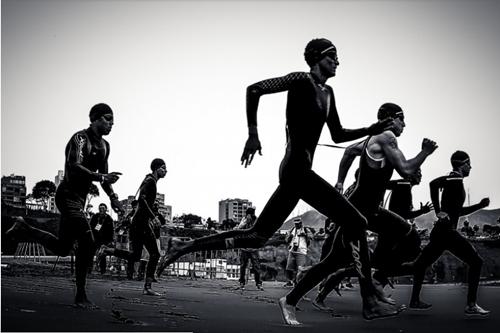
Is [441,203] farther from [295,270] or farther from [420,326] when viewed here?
[295,270]

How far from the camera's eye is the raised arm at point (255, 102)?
203 inches

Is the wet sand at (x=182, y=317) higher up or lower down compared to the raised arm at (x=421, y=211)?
lower down

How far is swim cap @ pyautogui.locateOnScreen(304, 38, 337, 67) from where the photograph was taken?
5.88 m

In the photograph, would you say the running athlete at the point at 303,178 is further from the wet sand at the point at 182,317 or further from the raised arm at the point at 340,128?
the wet sand at the point at 182,317

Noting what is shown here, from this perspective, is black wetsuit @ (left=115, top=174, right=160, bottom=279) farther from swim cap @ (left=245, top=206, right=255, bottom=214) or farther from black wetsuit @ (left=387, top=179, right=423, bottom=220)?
swim cap @ (left=245, top=206, right=255, bottom=214)

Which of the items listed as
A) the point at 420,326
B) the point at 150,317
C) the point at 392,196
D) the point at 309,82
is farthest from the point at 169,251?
the point at 392,196

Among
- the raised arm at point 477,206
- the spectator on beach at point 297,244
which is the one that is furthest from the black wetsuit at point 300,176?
the spectator on beach at point 297,244

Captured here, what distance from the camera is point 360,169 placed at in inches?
266

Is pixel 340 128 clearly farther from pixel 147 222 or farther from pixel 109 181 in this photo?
pixel 147 222

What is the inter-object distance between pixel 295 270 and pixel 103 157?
1072cm

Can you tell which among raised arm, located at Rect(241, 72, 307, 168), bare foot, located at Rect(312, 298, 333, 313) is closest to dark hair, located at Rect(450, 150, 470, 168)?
bare foot, located at Rect(312, 298, 333, 313)

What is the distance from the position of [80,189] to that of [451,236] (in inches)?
183

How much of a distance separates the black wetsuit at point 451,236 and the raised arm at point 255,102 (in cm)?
363

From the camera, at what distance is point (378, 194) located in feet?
21.9
